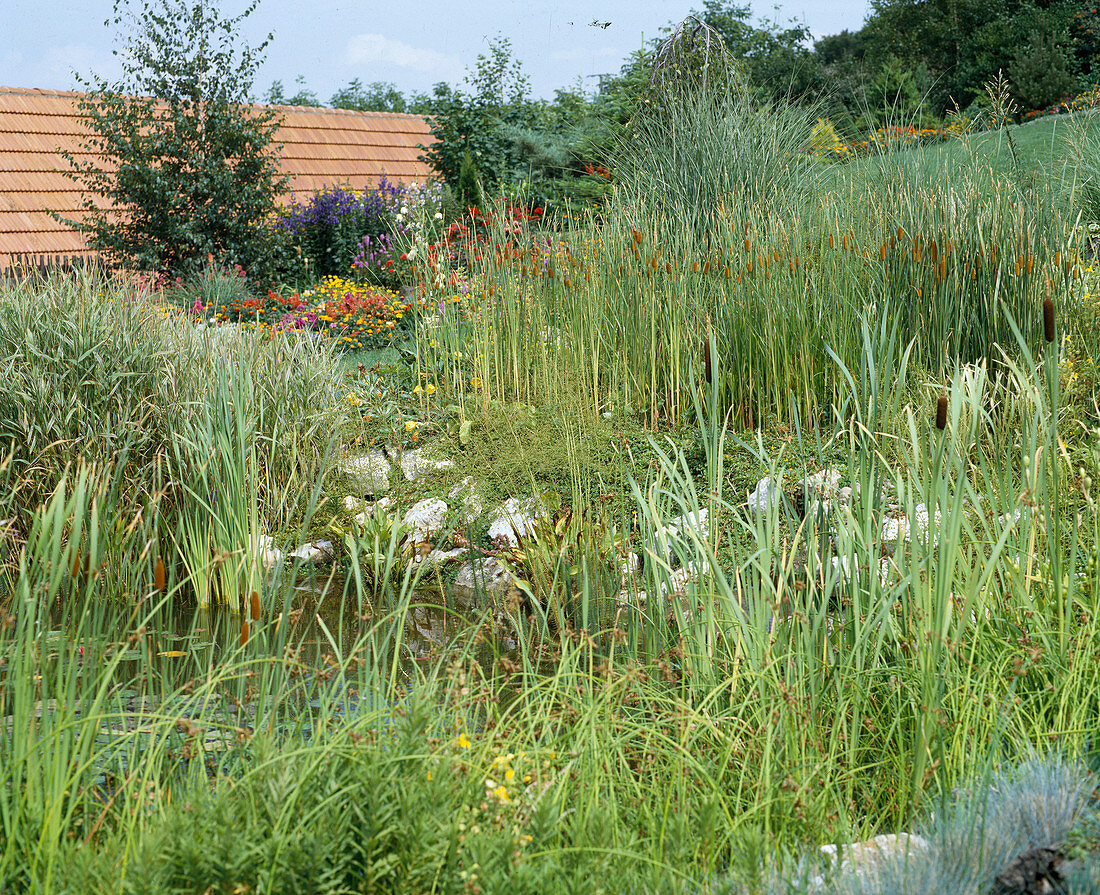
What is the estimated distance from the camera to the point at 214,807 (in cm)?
142

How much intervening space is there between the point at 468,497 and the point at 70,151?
41.3 feet

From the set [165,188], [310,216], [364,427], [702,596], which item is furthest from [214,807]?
[310,216]

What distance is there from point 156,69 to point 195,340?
6935 mm

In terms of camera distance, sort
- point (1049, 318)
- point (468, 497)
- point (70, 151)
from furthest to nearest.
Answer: point (70, 151) → point (468, 497) → point (1049, 318)

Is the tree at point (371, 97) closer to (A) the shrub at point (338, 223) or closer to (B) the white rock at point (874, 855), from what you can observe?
(A) the shrub at point (338, 223)

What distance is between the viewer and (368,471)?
5.18 metres

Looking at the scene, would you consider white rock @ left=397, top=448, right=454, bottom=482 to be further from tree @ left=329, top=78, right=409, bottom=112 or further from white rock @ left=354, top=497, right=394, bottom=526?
tree @ left=329, top=78, right=409, bottom=112

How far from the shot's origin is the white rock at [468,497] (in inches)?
179

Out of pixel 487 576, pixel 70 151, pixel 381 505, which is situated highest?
pixel 70 151

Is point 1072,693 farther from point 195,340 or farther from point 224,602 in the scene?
point 195,340

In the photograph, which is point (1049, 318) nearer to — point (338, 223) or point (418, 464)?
point (418, 464)

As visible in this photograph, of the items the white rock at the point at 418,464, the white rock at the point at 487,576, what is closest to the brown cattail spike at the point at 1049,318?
the white rock at the point at 487,576

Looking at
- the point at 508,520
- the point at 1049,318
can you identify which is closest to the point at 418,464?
the point at 508,520

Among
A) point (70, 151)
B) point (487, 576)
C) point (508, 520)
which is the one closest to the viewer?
point (487, 576)
